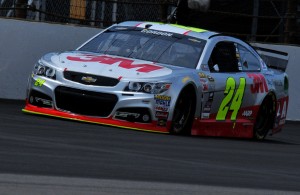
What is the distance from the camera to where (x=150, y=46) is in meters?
13.3

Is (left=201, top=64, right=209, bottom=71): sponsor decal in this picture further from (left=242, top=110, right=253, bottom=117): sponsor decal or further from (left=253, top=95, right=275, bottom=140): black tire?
(left=253, top=95, right=275, bottom=140): black tire

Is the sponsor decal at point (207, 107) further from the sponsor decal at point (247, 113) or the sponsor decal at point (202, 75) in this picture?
the sponsor decal at point (247, 113)

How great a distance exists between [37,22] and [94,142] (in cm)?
678

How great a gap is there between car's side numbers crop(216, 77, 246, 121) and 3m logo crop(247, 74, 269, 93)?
0.26m

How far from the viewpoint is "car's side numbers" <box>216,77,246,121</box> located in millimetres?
13305

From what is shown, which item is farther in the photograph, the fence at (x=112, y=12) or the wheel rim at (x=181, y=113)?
the fence at (x=112, y=12)

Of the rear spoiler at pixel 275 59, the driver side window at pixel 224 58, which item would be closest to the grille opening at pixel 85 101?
the driver side window at pixel 224 58

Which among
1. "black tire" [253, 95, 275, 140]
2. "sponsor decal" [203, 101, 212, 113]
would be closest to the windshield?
"sponsor decal" [203, 101, 212, 113]

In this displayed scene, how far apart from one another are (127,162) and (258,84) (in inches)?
223

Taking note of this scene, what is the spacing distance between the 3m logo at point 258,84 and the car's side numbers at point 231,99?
260 millimetres

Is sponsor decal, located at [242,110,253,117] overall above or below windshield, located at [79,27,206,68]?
below

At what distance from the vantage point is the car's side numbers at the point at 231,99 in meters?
13.3

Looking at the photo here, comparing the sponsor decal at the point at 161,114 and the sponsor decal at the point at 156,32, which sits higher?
the sponsor decal at the point at 156,32

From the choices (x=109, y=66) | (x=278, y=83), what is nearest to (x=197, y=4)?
(x=278, y=83)
